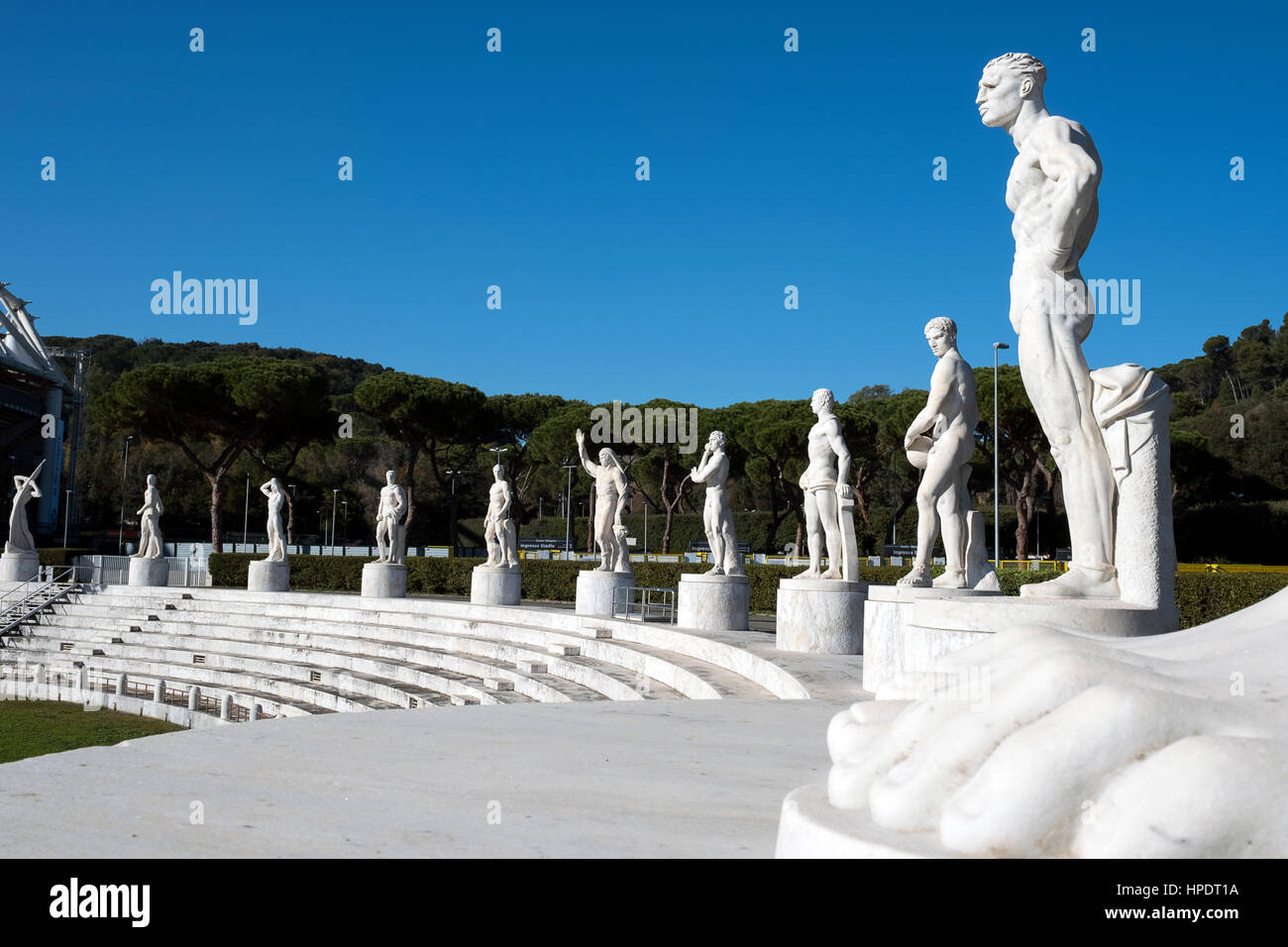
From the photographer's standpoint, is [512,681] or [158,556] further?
[158,556]

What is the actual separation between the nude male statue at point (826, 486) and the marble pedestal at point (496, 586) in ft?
28.3

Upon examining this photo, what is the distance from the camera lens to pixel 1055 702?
1770 millimetres

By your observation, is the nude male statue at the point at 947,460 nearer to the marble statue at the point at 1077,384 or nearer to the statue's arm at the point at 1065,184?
the marble statue at the point at 1077,384

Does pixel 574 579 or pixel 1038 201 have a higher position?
pixel 1038 201

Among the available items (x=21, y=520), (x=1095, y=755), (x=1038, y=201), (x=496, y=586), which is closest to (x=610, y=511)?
→ (x=496, y=586)

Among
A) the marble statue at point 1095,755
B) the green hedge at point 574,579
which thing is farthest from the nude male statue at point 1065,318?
the green hedge at point 574,579

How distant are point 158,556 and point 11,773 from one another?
75.8ft

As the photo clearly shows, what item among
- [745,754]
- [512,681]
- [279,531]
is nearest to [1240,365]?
[279,531]

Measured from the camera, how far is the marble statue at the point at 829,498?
1018 centimetres

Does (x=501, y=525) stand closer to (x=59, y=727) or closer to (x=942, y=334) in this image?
(x=59, y=727)

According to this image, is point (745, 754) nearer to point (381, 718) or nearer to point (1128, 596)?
point (381, 718)

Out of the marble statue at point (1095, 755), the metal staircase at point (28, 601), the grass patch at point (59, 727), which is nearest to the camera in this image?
the marble statue at point (1095, 755)

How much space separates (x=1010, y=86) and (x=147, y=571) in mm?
23326

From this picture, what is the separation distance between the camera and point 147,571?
23.7m
